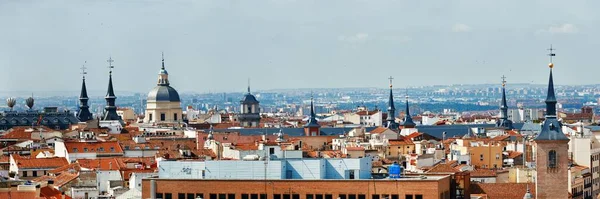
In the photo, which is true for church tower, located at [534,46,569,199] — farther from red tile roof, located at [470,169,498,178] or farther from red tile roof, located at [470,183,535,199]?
red tile roof, located at [470,169,498,178]

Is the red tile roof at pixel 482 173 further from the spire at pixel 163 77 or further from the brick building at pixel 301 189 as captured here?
the spire at pixel 163 77

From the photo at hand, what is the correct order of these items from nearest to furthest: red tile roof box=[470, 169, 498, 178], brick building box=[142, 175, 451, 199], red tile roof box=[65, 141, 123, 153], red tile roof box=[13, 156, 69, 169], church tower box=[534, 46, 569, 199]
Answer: brick building box=[142, 175, 451, 199] < church tower box=[534, 46, 569, 199] < red tile roof box=[470, 169, 498, 178] < red tile roof box=[13, 156, 69, 169] < red tile roof box=[65, 141, 123, 153]

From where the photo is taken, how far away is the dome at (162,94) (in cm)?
17975

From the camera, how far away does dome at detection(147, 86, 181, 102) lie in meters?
180

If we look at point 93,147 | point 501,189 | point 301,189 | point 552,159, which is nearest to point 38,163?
point 93,147

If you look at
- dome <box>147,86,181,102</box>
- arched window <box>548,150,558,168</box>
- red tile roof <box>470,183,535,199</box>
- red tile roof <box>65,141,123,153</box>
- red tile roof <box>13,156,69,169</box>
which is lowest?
red tile roof <box>470,183,535,199</box>

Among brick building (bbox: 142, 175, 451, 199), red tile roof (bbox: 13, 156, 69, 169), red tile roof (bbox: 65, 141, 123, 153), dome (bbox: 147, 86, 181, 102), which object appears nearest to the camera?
brick building (bbox: 142, 175, 451, 199)

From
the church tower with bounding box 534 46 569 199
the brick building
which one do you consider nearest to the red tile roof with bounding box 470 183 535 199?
the church tower with bounding box 534 46 569 199

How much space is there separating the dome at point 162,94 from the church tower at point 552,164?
114792 millimetres

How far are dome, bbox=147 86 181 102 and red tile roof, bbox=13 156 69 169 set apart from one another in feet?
286

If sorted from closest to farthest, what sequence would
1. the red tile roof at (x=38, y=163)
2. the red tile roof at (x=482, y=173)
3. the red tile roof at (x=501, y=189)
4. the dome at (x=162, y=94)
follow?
the red tile roof at (x=501, y=189)
the red tile roof at (x=482, y=173)
the red tile roof at (x=38, y=163)
the dome at (x=162, y=94)

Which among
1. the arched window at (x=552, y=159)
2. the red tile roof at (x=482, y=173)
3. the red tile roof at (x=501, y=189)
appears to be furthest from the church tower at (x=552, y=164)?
the red tile roof at (x=482, y=173)

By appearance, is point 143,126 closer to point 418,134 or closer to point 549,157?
point 418,134

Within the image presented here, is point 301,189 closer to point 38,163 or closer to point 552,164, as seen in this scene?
point 552,164
